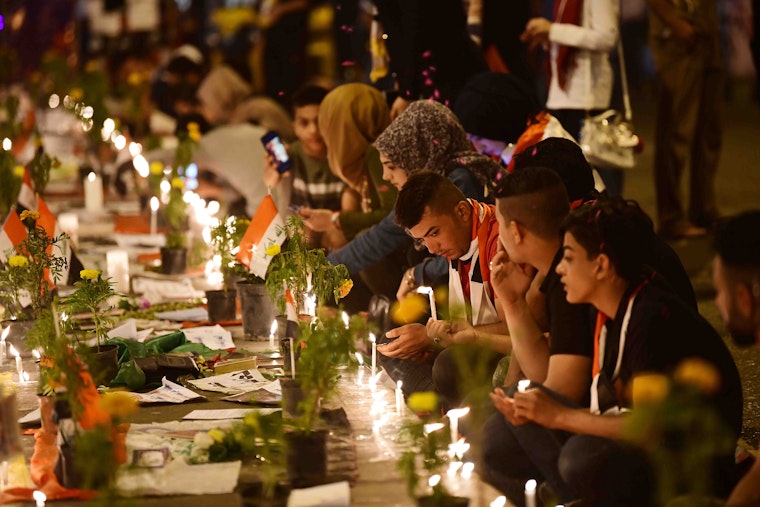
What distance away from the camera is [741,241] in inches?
120

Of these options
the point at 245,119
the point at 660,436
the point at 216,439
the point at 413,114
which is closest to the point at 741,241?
the point at 660,436

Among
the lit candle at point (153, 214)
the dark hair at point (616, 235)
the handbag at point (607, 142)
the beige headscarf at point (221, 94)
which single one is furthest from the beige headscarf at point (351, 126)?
the beige headscarf at point (221, 94)

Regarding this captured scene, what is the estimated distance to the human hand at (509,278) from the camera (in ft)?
12.8

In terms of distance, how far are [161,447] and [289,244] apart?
120cm

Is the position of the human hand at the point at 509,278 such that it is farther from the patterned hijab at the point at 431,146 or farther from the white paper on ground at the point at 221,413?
the patterned hijab at the point at 431,146

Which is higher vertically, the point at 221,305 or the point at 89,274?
the point at 89,274

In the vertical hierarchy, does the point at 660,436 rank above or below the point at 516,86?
below

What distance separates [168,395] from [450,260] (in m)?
1.14

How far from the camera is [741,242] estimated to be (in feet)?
9.96

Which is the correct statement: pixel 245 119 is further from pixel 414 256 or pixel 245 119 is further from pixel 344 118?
pixel 414 256

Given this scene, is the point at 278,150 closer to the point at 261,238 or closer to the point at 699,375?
the point at 261,238

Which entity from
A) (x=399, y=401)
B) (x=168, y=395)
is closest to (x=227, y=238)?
(x=168, y=395)

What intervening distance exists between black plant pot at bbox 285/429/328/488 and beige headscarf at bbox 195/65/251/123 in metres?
6.85

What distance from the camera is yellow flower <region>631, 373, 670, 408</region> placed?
2725 mm
